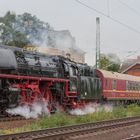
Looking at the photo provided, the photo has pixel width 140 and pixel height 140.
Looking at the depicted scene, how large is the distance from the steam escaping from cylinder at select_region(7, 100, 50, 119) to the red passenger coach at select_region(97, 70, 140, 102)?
9018 mm

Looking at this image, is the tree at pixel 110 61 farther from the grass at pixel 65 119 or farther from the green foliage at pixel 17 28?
the grass at pixel 65 119

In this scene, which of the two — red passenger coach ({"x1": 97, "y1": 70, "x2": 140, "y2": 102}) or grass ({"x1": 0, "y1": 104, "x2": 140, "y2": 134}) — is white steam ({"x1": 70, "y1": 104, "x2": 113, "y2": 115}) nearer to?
grass ({"x1": 0, "y1": 104, "x2": 140, "y2": 134})

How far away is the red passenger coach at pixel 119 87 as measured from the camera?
3013 cm

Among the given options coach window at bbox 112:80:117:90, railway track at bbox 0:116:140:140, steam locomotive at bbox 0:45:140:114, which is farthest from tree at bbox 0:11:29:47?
railway track at bbox 0:116:140:140

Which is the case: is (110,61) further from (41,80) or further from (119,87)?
(41,80)

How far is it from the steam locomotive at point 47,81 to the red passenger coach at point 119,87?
0.07 meters

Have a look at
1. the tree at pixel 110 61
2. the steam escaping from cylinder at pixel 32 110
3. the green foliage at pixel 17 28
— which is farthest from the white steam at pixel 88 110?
the tree at pixel 110 61

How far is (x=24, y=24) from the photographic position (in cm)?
5522

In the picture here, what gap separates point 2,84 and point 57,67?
499cm

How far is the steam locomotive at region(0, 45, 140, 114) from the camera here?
61.8 feet

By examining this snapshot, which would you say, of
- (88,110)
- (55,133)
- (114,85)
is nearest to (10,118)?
(55,133)

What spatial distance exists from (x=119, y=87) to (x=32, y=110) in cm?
1411

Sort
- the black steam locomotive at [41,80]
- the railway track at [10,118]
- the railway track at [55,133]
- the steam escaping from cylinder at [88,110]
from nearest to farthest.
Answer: the railway track at [55,133] → the railway track at [10,118] → the black steam locomotive at [41,80] → the steam escaping from cylinder at [88,110]

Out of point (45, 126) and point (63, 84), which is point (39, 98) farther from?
point (45, 126)
